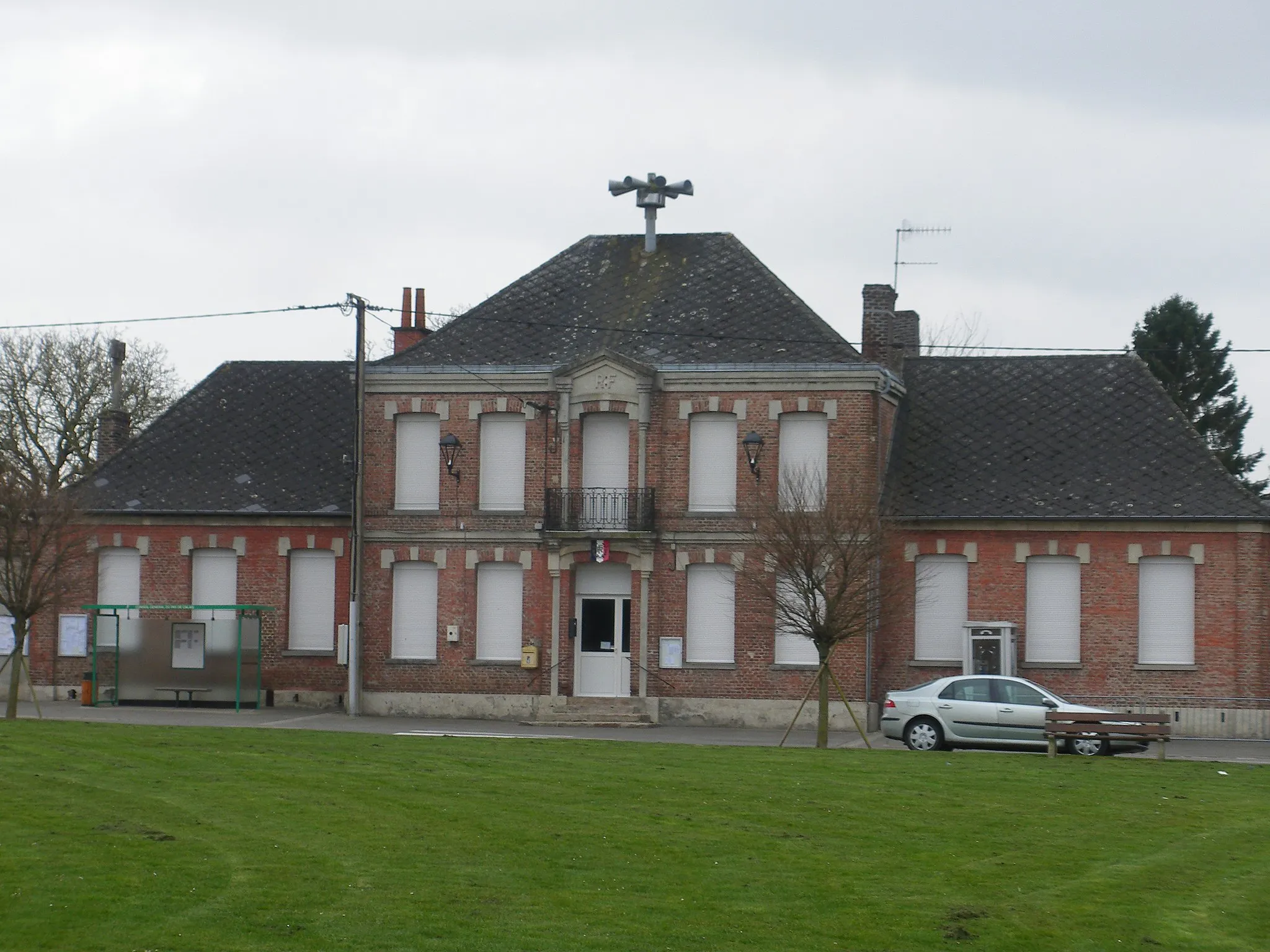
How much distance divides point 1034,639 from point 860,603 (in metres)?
7.54

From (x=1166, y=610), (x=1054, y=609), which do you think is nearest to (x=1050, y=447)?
(x=1054, y=609)

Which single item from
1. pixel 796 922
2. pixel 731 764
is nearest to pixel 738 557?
pixel 731 764

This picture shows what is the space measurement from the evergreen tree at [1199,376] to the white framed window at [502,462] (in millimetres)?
23672

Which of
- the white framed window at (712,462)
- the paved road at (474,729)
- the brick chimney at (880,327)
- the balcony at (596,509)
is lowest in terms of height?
the paved road at (474,729)

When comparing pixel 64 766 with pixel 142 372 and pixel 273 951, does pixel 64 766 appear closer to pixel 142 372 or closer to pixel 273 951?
pixel 273 951

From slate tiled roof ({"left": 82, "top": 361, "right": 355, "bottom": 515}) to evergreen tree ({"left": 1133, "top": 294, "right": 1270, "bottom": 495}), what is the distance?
2511cm

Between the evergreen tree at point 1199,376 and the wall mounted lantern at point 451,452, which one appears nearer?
the wall mounted lantern at point 451,452

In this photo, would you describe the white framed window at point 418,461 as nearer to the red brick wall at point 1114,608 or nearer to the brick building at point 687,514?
the brick building at point 687,514

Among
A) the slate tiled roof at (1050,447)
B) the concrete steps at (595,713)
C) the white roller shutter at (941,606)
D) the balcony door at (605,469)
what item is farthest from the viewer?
the balcony door at (605,469)

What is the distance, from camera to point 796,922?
40.4 feet

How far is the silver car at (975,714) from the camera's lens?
27562 millimetres

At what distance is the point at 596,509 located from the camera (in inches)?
1368

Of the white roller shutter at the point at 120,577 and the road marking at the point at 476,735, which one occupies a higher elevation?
the white roller shutter at the point at 120,577

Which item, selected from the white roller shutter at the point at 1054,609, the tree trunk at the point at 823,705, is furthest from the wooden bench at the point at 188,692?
the white roller shutter at the point at 1054,609
